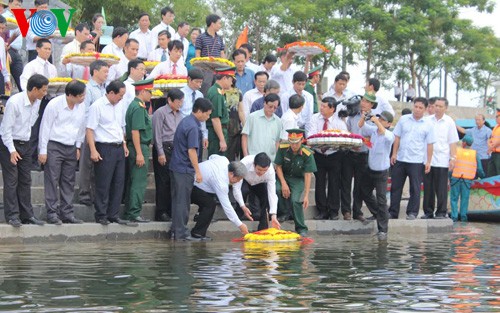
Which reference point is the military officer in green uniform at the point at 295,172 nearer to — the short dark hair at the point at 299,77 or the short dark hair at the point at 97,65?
the short dark hair at the point at 299,77

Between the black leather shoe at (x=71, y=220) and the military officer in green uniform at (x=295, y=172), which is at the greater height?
the military officer in green uniform at (x=295, y=172)

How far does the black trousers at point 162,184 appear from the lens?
15.0m

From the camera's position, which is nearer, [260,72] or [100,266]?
[100,266]

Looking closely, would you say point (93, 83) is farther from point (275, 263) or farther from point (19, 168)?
point (275, 263)

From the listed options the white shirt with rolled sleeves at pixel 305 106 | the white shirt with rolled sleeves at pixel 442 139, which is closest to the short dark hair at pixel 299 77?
the white shirt with rolled sleeves at pixel 305 106

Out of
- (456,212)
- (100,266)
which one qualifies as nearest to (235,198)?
(100,266)

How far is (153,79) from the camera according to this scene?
14938 mm

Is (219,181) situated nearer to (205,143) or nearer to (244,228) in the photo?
(244,228)

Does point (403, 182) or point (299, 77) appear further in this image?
point (403, 182)

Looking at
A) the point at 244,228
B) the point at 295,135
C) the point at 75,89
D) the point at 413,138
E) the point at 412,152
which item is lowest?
the point at 244,228

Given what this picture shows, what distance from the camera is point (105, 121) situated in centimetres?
1425

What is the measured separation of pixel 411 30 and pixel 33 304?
38.1 m

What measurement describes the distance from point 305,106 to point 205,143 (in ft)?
6.87

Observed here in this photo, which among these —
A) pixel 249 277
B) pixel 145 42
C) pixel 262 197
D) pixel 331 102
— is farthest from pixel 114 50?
pixel 249 277
